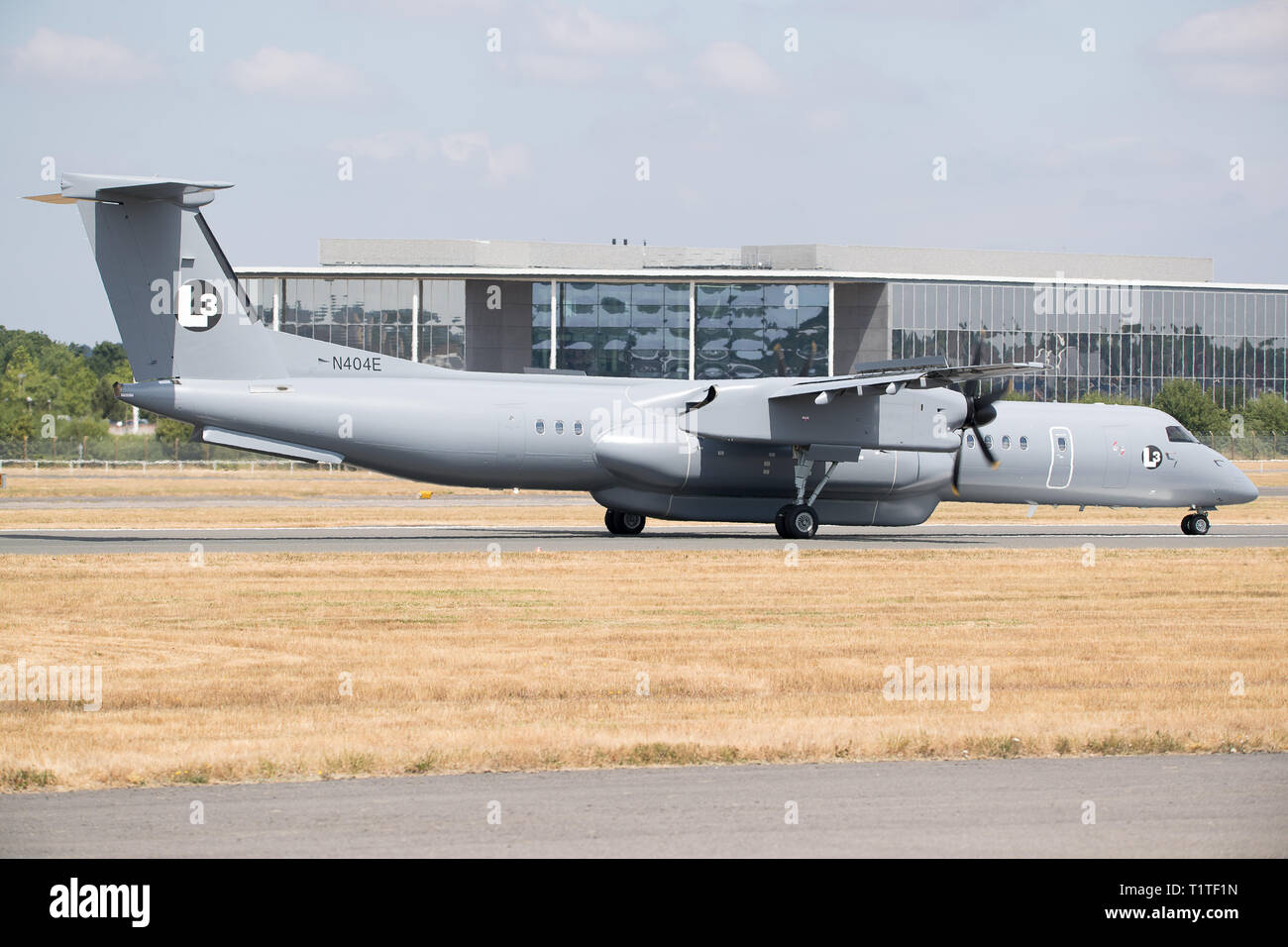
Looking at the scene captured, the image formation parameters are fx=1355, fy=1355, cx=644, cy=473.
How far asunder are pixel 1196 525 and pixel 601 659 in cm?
2615

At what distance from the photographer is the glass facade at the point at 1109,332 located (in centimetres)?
9769

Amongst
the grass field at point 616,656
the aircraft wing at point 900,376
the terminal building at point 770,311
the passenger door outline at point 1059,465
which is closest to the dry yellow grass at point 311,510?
the passenger door outline at point 1059,465

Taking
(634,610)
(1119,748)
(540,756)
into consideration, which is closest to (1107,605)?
(634,610)

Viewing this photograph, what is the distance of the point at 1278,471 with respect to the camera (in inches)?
3356

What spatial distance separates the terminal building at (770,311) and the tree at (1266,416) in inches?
220

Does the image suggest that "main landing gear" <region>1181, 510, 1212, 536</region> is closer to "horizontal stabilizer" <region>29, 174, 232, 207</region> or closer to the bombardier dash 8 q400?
the bombardier dash 8 q400

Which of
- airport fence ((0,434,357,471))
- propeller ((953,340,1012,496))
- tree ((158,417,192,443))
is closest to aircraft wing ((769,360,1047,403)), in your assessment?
propeller ((953,340,1012,496))

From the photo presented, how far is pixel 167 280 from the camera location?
2922cm

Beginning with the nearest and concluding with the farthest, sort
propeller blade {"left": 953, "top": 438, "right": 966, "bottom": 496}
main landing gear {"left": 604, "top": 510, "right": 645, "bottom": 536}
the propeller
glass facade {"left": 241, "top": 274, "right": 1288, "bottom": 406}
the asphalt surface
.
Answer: the asphalt surface, the propeller, propeller blade {"left": 953, "top": 438, "right": 966, "bottom": 496}, main landing gear {"left": 604, "top": 510, "right": 645, "bottom": 536}, glass facade {"left": 241, "top": 274, "right": 1288, "bottom": 406}

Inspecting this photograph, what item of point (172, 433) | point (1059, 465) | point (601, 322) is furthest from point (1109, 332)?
point (1059, 465)

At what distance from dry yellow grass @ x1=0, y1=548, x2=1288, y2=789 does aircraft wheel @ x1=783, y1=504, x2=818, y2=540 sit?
5682 mm

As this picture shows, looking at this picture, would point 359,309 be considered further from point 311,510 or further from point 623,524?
point 623,524

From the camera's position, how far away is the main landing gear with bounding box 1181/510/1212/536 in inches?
1460
